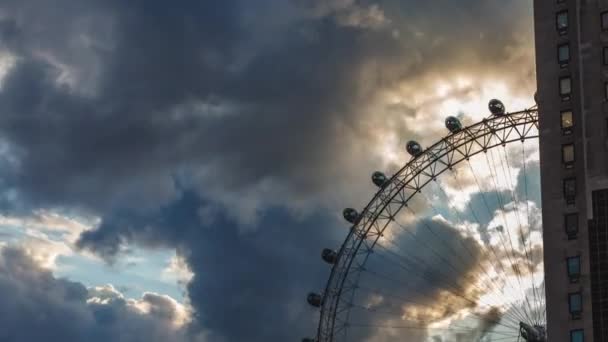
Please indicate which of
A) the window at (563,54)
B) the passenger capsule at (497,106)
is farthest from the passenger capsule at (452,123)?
the window at (563,54)

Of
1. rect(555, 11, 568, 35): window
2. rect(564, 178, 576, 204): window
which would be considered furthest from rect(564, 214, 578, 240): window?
rect(555, 11, 568, 35): window

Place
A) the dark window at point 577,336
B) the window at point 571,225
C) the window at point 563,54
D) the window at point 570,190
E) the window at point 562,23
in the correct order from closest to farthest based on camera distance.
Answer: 1. the dark window at point 577,336
2. the window at point 571,225
3. the window at point 570,190
4. the window at point 563,54
5. the window at point 562,23

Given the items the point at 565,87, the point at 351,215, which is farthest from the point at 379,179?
the point at 565,87

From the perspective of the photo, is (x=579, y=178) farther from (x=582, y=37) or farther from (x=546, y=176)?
(x=582, y=37)

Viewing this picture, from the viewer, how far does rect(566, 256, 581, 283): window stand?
106 meters

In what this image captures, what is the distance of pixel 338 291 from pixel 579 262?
40200 millimetres

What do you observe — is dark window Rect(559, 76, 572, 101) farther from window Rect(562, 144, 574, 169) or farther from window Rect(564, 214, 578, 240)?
window Rect(564, 214, 578, 240)

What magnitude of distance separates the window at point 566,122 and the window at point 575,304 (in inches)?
584

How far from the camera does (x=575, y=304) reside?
105m

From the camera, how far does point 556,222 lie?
109m

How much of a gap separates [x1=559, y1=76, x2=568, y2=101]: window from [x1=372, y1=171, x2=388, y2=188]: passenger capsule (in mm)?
30365

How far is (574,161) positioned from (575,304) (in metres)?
12.7

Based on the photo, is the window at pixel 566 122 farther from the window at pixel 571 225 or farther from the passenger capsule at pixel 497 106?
the passenger capsule at pixel 497 106

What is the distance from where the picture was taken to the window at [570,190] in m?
109
